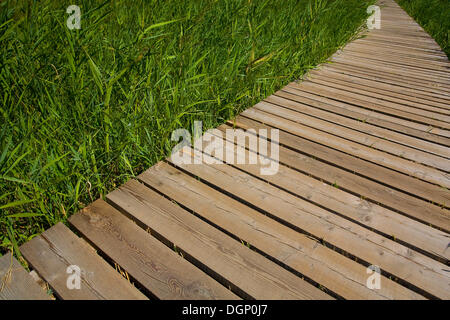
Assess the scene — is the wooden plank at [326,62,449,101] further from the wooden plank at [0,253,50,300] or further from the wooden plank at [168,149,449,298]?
A: the wooden plank at [0,253,50,300]

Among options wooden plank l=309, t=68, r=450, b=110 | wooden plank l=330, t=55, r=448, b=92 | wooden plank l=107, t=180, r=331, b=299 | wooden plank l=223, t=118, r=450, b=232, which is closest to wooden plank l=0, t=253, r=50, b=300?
wooden plank l=107, t=180, r=331, b=299

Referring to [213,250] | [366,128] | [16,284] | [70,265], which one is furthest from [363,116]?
[16,284]

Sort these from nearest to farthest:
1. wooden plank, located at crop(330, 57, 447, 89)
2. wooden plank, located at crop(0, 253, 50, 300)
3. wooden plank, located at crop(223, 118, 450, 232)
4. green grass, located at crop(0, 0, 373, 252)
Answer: wooden plank, located at crop(0, 253, 50, 300), green grass, located at crop(0, 0, 373, 252), wooden plank, located at crop(223, 118, 450, 232), wooden plank, located at crop(330, 57, 447, 89)

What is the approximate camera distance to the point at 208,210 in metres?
1.59

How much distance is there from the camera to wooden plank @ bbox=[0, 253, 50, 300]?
3.78 feet

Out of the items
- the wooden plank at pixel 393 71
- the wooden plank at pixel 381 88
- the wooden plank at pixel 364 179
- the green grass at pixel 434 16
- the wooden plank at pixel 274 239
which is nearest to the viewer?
the wooden plank at pixel 274 239

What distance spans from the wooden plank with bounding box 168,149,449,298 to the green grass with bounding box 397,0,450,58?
4.58m

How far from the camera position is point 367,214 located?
5.28ft

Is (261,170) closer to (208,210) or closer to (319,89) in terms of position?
(208,210)

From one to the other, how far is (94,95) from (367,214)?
5.28ft

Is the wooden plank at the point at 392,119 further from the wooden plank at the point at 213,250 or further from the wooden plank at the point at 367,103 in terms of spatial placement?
the wooden plank at the point at 213,250
